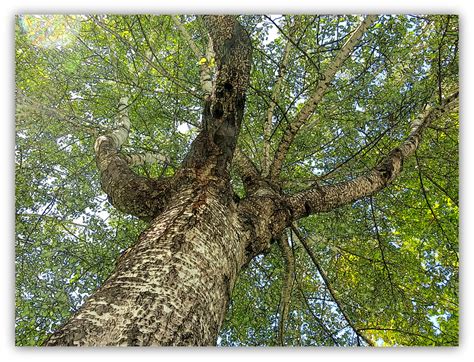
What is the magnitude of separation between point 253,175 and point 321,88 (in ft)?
2.22

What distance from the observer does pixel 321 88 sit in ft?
8.01

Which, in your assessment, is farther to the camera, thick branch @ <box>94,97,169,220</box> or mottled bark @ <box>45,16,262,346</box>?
thick branch @ <box>94,97,169,220</box>

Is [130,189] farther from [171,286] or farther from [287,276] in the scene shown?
[287,276]

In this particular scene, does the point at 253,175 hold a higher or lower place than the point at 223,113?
lower

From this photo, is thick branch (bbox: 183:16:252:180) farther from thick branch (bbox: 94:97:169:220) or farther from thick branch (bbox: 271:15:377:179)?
thick branch (bbox: 271:15:377:179)

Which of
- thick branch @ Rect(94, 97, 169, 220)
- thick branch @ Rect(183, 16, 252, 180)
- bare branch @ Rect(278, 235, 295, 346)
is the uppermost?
thick branch @ Rect(183, 16, 252, 180)

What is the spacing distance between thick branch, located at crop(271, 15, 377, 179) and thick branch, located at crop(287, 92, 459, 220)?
0.35m

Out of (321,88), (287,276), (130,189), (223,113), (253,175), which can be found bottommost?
(287,276)

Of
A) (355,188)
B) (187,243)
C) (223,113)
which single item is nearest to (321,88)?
(355,188)

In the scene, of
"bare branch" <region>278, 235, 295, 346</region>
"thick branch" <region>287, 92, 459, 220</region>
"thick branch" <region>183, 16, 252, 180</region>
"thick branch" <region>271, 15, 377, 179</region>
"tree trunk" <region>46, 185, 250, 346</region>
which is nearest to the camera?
"tree trunk" <region>46, 185, 250, 346</region>

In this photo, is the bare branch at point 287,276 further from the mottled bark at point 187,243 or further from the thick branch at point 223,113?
the thick branch at point 223,113

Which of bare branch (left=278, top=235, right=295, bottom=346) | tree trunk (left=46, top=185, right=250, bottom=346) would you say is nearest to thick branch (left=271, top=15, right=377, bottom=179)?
bare branch (left=278, top=235, right=295, bottom=346)

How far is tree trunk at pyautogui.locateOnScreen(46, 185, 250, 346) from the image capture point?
1052mm

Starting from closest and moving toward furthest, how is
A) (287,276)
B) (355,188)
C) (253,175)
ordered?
(355,188) → (253,175) → (287,276)
